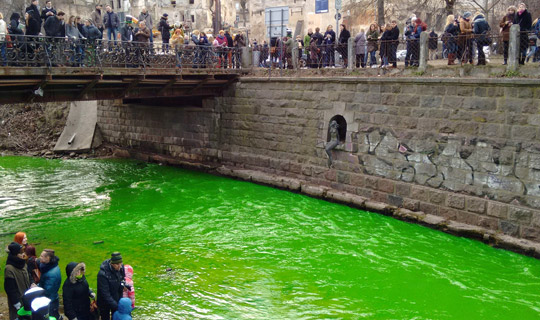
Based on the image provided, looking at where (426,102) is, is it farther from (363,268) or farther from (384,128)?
(363,268)

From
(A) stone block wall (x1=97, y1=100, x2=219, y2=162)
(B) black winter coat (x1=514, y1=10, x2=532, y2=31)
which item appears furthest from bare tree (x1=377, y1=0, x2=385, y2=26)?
(B) black winter coat (x1=514, y1=10, x2=532, y2=31)

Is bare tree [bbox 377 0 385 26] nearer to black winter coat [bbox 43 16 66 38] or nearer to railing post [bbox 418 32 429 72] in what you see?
railing post [bbox 418 32 429 72]

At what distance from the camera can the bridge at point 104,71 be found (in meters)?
13.8

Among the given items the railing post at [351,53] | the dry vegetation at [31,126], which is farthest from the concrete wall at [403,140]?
the dry vegetation at [31,126]

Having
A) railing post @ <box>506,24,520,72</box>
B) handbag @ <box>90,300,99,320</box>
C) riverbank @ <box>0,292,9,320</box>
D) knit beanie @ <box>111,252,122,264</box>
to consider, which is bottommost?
riverbank @ <box>0,292,9,320</box>

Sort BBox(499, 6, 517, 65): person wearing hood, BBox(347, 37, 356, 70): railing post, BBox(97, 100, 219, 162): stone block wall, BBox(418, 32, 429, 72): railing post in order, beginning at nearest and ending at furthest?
BBox(499, 6, 517, 65): person wearing hood
BBox(418, 32, 429, 72): railing post
BBox(347, 37, 356, 70): railing post
BBox(97, 100, 219, 162): stone block wall

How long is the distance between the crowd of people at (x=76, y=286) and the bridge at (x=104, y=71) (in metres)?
6.70

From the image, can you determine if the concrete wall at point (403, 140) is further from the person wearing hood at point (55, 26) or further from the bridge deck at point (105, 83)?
the person wearing hood at point (55, 26)

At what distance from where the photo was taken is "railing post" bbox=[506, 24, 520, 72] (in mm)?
12487

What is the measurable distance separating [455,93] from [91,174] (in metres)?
13.0

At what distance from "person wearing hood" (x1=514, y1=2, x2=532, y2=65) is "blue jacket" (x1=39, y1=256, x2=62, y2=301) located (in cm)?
1089

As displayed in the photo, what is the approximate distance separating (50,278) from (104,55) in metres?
9.22

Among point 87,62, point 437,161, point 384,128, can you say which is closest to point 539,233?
point 437,161

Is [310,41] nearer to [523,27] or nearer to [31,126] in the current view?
[523,27]
